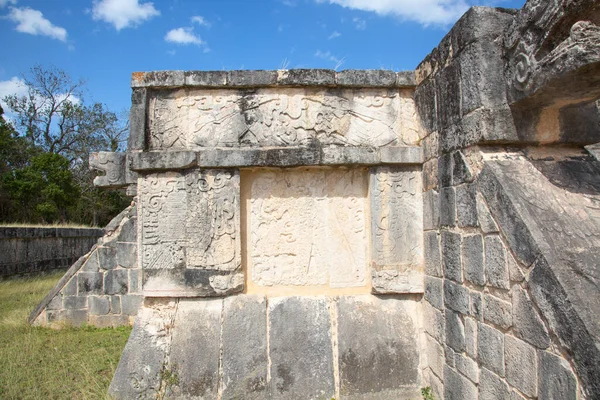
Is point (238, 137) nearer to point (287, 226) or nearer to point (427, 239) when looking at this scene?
point (287, 226)

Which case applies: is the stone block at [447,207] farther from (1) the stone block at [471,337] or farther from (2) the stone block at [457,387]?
(2) the stone block at [457,387]

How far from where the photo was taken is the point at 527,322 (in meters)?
2.13

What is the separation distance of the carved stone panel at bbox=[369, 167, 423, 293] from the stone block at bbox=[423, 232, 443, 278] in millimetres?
84

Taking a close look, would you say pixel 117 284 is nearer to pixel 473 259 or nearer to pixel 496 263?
pixel 473 259

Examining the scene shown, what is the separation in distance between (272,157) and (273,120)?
1.12 feet

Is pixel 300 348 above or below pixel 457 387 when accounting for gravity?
above

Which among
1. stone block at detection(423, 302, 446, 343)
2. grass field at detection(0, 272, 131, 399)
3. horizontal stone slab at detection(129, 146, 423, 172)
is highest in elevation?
horizontal stone slab at detection(129, 146, 423, 172)

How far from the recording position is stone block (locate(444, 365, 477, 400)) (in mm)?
2675

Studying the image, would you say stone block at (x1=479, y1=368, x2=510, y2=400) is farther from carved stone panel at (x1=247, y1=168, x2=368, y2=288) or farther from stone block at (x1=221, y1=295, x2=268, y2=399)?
stone block at (x1=221, y1=295, x2=268, y2=399)

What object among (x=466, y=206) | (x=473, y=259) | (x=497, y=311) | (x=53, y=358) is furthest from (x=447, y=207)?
(x=53, y=358)

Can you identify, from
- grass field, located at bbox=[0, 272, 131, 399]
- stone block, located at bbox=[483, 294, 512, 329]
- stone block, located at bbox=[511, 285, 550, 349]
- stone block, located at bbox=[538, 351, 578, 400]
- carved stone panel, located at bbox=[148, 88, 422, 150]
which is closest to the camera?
stone block, located at bbox=[538, 351, 578, 400]

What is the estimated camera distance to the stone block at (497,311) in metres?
2.30

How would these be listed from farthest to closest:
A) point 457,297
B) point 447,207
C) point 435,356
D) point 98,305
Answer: point 98,305
point 435,356
point 447,207
point 457,297

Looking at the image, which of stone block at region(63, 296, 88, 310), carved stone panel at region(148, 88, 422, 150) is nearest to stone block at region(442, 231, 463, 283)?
carved stone panel at region(148, 88, 422, 150)
